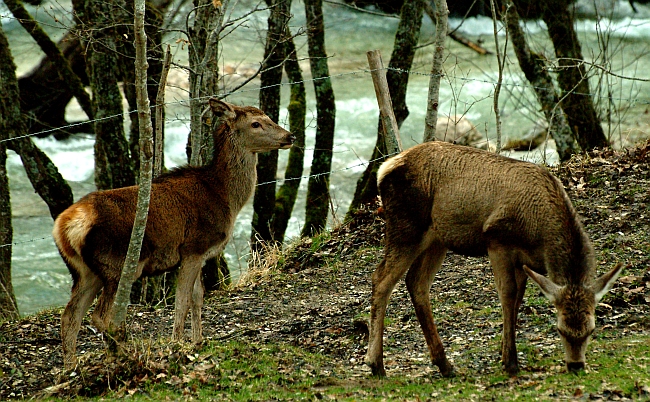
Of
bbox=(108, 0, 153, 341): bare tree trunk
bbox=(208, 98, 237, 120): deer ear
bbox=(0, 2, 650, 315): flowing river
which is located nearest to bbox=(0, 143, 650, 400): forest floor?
bbox=(108, 0, 153, 341): bare tree trunk

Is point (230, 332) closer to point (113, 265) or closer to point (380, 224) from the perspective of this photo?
point (113, 265)

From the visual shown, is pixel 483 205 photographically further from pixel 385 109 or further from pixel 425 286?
pixel 385 109

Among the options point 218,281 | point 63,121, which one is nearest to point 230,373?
point 218,281

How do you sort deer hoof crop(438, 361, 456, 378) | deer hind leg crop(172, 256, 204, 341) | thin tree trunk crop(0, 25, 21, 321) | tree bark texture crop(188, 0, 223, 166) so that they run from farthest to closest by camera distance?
thin tree trunk crop(0, 25, 21, 321) → tree bark texture crop(188, 0, 223, 166) → deer hind leg crop(172, 256, 204, 341) → deer hoof crop(438, 361, 456, 378)

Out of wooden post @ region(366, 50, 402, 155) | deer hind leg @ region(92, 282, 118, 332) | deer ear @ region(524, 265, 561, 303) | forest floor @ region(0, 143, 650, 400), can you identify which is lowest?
forest floor @ region(0, 143, 650, 400)

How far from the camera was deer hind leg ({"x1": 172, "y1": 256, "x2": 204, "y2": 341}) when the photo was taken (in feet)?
28.6

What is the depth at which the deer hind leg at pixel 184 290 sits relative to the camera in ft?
28.6

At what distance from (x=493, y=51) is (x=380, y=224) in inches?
631

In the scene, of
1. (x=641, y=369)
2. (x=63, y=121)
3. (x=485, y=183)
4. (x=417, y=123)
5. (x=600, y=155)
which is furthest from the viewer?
(x=417, y=123)

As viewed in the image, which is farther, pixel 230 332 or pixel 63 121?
pixel 63 121

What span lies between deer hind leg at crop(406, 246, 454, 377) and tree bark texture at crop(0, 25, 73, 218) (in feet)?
22.3

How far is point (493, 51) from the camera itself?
27078 mm

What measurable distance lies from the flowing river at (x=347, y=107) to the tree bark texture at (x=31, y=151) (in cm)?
397

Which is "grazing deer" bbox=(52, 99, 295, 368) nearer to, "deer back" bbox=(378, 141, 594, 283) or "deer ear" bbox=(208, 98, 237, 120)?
"deer ear" bbox=(208, 98, 237, 120)
